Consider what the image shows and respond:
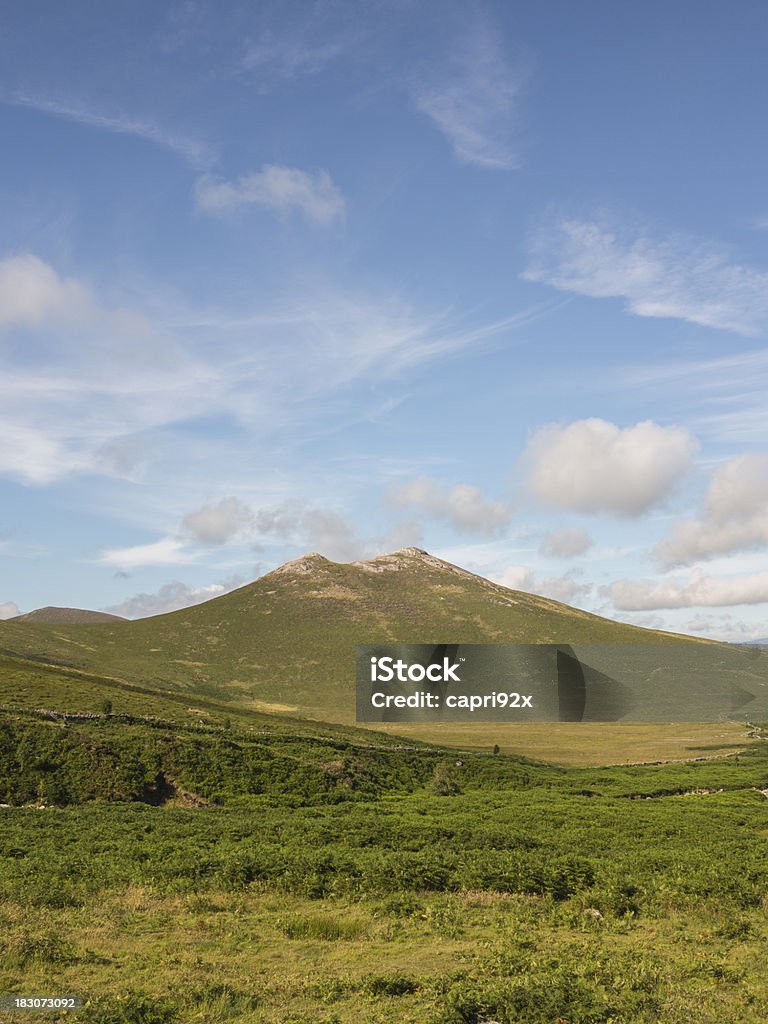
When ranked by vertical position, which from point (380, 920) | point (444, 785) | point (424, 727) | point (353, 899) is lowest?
point (424, 727)

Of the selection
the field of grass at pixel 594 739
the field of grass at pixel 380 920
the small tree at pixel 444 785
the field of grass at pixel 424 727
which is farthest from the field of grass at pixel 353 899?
the field of grass at pixel 594 739

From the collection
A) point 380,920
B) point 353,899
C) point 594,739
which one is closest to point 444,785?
point 353,899

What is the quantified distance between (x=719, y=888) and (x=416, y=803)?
29.9 m

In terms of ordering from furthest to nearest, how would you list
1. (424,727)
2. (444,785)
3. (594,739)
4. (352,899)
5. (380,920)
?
(424,727)
(594,739)
(444,785)
(352,899)
(380,920)

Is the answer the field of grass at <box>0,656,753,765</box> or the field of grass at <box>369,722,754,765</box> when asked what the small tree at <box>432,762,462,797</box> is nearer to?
the field of grass at <box>0,656,753,765</box>

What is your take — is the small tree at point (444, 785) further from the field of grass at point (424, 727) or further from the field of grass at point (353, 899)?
the field of grass at point (424, 727)

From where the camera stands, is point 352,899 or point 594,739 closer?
point 352,899

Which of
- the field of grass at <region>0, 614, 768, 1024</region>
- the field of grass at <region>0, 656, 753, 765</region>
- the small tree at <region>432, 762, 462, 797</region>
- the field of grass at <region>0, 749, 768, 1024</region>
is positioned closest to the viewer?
the field of grass at <region>0, 749, 768, 1024</region>

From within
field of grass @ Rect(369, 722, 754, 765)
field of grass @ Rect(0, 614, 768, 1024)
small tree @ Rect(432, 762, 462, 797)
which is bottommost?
Answer: field of grass @ Rect(369, 722, 754, 765)

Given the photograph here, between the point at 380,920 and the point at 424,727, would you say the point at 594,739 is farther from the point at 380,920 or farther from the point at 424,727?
the point at 380,920

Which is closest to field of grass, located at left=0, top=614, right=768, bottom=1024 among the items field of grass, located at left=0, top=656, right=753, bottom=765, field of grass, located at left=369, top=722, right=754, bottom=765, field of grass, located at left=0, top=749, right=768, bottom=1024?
field of grass, located at left=0, top=749, right=768, bottom=1024

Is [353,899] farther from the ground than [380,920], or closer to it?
closer to it

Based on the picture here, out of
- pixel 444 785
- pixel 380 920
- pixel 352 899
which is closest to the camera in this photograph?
pixel 380 920

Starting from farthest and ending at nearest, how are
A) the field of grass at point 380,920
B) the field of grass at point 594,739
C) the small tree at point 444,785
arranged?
1. the field of grass at point 594,739
2. the small tree at point 444,785
3. the field of grass at point 380,920
